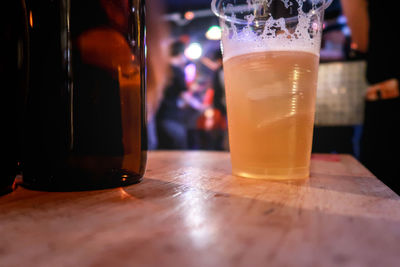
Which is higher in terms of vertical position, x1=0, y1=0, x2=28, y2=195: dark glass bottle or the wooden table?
x1=0, y1=0, x2=28, y2=195: dark glass bottle

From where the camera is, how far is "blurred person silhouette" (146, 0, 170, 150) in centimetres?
428

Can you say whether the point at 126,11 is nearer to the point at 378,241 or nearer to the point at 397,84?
the point at 378,241

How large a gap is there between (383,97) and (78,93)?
4.93ft

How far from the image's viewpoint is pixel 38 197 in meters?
0.31

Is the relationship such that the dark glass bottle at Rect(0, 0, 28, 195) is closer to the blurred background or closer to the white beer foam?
the white beer foam

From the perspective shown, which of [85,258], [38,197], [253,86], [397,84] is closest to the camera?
[85,258]

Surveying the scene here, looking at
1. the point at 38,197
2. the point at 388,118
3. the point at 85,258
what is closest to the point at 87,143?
Result: the point at 38,197

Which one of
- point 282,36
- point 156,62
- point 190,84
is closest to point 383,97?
point 282,36

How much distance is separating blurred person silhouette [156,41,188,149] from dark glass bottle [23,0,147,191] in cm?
439

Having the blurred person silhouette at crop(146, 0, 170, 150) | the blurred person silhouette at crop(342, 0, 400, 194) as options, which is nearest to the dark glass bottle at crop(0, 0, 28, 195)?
the blurred person silhouette at crop(342, 0, 400, 194)

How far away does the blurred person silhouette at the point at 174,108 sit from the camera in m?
4.80

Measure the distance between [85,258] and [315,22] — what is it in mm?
397

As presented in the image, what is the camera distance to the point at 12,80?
1.06ft

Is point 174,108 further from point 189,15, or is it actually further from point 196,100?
point 189,15
